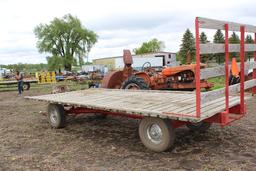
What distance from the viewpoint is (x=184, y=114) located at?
459 centimetres

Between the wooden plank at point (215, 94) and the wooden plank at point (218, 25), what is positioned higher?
the wooden plank at point (218, 25)

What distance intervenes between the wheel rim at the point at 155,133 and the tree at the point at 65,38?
62.9 metres

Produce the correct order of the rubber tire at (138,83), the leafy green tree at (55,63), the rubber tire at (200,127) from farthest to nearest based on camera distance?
the leafy green tree at (55,63), the rubber tire at (138,83), the rubber tire at (200,127)

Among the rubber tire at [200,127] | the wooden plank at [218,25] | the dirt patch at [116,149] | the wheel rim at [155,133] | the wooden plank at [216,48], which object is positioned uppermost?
the wooden plank at [218,25]

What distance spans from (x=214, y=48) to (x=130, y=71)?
21.6 ft

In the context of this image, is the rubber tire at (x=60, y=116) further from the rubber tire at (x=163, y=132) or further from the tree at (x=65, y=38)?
the tree at (x=65, y=38)

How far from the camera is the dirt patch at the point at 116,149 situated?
15.6ft

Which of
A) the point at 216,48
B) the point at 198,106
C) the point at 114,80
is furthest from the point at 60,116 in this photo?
the point at 216,48

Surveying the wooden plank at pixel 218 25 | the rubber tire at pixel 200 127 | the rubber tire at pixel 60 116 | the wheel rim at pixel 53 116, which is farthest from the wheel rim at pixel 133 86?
the wooden plank at pixel 218 25

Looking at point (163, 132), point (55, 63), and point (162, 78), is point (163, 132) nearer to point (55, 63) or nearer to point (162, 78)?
point (162, 78)

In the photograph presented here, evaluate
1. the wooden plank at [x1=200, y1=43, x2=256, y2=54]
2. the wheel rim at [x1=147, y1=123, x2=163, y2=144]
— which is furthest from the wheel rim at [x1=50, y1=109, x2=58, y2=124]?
the wooden plank at [x1=200, y1=43, x2=256, y2=54]

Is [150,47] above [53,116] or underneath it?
above

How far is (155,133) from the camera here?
5.18 meters

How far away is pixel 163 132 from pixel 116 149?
42.8 inches
